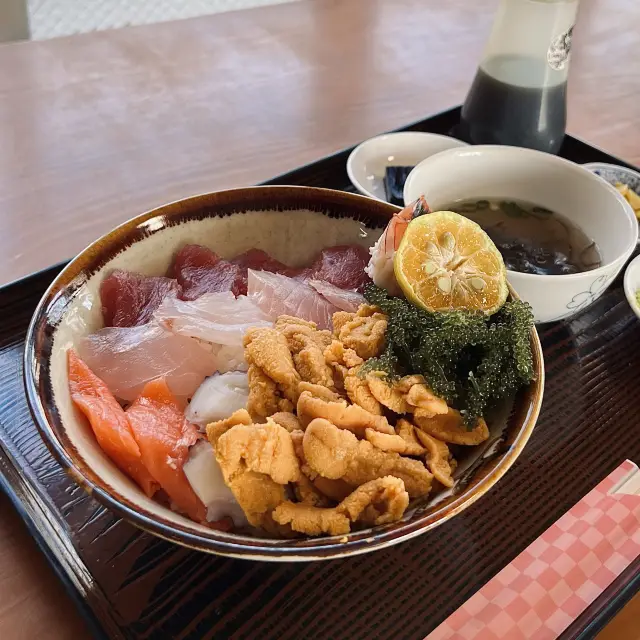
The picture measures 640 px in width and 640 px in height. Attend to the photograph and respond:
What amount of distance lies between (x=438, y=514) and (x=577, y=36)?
2892 millimetres

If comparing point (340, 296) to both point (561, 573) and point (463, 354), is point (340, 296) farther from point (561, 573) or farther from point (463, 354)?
point (561, 573)

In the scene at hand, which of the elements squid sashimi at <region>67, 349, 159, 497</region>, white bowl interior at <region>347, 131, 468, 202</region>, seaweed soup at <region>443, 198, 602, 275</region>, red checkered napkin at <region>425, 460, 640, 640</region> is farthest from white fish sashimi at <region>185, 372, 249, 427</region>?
white bowl interior at <region>347, 131, 468, 202</region>

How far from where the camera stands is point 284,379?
96 cm

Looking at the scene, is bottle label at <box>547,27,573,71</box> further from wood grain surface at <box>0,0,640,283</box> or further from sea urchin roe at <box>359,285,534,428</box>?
sea urchin roe at <box>359,285,534,428</box>

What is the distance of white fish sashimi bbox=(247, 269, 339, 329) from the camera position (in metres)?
1.22

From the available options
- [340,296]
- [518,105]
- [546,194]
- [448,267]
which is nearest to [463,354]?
[448,267]

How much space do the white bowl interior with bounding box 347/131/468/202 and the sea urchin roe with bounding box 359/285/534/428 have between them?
0.93m

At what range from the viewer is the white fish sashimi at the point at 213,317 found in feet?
3.76

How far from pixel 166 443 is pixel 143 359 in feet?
0.68

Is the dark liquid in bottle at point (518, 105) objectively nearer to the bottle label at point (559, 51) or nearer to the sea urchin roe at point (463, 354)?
the bottle label at point (559, 51)

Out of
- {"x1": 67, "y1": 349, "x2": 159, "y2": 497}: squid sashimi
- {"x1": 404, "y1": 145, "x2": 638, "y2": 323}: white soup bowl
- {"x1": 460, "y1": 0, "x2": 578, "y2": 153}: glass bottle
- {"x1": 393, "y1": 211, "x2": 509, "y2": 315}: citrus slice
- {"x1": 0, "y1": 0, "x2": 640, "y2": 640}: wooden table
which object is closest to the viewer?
{"x1": 67, "y1": 349, "x2": 159, "y2": 497}: squid sashimi

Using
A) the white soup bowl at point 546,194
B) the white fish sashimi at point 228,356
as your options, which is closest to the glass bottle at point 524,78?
the white soup bowl at point 546,194

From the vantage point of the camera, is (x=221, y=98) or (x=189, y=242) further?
(x=221, y=98)

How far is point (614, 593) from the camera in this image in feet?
3.24
